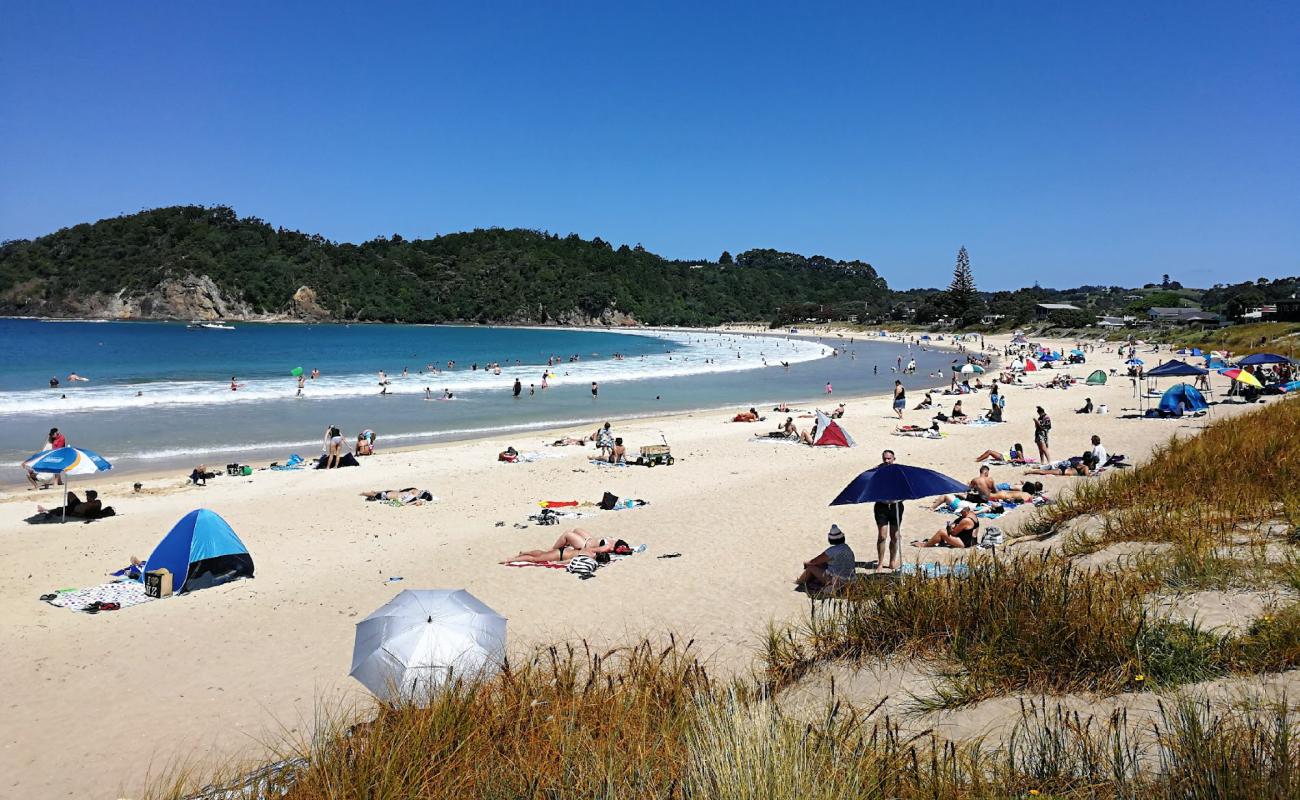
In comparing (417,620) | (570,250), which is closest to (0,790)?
(417,620)

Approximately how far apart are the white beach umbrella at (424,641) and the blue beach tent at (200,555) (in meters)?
4.98

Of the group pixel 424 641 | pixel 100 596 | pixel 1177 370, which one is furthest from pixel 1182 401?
pixel 100 596

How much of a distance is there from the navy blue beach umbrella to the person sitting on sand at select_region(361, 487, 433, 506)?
27.7 ft

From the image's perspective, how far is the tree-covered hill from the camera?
135m

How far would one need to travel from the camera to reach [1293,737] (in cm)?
282

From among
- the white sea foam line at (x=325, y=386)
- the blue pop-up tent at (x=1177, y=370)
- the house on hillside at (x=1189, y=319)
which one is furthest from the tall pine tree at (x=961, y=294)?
the blue pop-up tent at (x=1177, y=370)

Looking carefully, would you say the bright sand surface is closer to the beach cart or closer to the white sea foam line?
the beach cart

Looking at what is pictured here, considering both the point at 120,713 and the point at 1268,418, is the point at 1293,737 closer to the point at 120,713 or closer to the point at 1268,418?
the point at 120,713

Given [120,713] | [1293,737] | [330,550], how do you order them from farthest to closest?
[330,550], [120,713], [1293,737]

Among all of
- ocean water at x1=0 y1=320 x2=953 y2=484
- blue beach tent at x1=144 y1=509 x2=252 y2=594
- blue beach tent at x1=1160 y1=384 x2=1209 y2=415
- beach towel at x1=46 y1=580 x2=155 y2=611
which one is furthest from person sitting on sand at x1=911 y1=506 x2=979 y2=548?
blue beach tent at x1=1160 y1=384 x2=1209 y2=415

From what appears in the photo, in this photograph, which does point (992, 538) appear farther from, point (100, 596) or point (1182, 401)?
point (1182, 401)

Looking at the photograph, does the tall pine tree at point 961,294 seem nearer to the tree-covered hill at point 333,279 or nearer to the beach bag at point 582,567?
the tree-covered hill at point 333,279

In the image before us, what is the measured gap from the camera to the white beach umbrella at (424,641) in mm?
4855

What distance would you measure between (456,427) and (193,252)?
143298 millimetres
